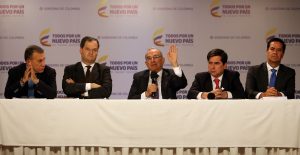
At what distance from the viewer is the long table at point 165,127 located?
3.52m

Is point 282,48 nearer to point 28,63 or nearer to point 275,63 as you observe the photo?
point 275,63

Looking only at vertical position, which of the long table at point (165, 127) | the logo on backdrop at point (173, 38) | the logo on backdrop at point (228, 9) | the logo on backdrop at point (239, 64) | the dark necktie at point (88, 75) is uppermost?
the logo on backdrop at point (228, 9)

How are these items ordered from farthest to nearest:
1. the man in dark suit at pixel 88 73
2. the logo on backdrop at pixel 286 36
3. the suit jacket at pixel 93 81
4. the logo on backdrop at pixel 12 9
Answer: the logo on backdrop at pixel 12 9 → the logo on backdrop at pixel 286 36 → the man in dark suit at pixel 88 73 → the suit jacket at pixel 93 81

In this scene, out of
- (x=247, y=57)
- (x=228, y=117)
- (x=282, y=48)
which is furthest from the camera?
(x=247, y=57)

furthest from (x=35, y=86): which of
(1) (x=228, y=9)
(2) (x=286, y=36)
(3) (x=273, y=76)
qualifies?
(2) (x=286, y=36)

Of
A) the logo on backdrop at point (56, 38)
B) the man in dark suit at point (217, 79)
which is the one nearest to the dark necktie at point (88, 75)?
the man in dark suit at point (217, 79)

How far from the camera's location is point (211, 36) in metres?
7.46

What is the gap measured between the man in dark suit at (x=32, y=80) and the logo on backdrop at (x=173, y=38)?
289cm

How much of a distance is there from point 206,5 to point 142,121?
4429 millimetres

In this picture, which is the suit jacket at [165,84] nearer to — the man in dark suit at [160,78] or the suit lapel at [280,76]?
the man in dark suit at [160,78]

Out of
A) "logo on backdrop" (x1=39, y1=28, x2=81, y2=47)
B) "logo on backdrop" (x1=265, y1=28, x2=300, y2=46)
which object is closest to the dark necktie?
"logo on backdrop" (x1=39, y1=28, x2=81, y2=47)

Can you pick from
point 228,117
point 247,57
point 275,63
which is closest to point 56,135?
point 228,117

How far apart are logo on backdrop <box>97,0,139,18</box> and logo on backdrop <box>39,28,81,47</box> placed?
0.66 m

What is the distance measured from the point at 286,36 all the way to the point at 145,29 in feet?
8.23
